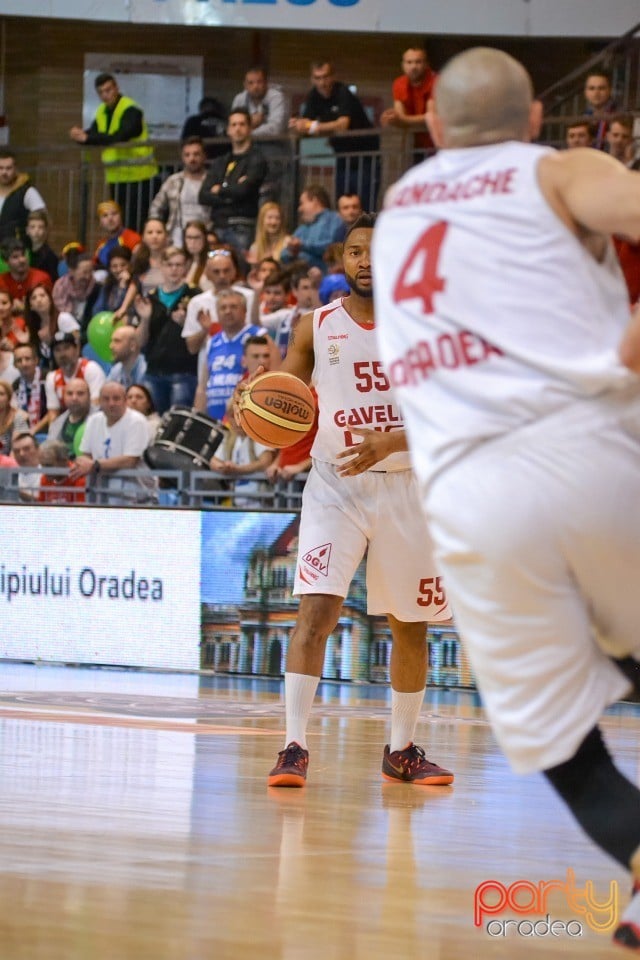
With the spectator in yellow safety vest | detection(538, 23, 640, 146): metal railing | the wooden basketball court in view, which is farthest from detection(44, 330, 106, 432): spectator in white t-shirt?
the wooden basketball court

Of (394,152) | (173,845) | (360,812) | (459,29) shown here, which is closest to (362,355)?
(360,812)

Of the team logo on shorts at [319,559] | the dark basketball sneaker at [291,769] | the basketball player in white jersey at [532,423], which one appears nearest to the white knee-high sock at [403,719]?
the dark basketball sneaker at [291,769]

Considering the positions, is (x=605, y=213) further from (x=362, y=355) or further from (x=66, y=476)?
(x=66, y=476)

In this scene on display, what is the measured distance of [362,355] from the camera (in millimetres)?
7207

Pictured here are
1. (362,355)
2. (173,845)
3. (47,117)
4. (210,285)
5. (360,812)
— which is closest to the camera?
(173,845)

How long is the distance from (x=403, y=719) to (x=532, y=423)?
160 inches

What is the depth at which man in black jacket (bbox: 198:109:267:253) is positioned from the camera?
1730cm

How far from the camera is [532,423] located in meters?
3.35

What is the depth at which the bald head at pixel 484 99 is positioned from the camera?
3578 mm

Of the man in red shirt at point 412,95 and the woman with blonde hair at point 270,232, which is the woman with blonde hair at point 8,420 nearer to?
the woman with blonde hair at point 270,232

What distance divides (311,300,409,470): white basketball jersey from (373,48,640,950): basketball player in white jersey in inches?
141

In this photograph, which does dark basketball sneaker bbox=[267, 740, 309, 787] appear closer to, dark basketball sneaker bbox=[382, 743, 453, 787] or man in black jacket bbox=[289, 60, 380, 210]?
dark basketball sneaker bbox=[382, 743, 453, 787]

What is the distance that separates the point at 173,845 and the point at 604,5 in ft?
51.5

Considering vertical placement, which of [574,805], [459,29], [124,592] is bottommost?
[124,592]
